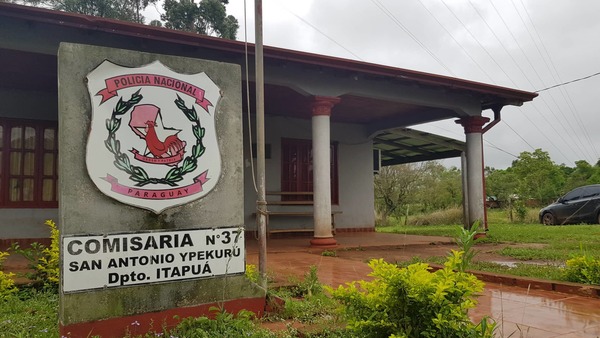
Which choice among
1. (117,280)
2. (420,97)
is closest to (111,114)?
(117,280)

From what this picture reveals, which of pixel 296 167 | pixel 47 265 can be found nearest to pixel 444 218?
pixel 296 167

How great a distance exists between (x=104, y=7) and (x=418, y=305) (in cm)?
2300

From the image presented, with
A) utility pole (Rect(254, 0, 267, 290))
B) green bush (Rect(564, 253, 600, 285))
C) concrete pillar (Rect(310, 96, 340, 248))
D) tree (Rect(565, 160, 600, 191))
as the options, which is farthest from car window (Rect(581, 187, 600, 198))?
utility pole (Rect(254, 0, 267, 290))

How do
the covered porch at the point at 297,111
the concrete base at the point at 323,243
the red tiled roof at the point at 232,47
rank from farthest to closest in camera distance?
the concrete base at the point at 323,243 < the covered porch at the point at 297,111 < the red tiled roof at the point at 232,47

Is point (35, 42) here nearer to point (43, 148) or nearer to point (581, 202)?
point (43, 148)

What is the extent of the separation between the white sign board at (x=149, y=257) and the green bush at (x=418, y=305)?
4.44 feet

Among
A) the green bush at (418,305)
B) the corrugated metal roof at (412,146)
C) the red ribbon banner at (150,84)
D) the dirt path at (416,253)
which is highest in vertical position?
the corrugated metal roof at (412,146)

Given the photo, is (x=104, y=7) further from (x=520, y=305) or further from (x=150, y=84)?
(x=520, y=305)

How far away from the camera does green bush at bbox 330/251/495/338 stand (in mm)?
2438

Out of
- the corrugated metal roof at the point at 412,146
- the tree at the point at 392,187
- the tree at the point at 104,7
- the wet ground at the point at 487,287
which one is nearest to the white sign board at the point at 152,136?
the wet ground at the point at 487,287

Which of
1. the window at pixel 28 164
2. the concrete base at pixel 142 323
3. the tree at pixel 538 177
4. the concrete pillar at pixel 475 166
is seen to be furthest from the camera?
the tree at pixel 538 177

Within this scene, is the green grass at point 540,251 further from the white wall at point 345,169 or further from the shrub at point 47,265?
the shrub at point 47,265

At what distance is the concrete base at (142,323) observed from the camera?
3.12 m

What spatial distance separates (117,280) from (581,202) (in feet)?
51.5
